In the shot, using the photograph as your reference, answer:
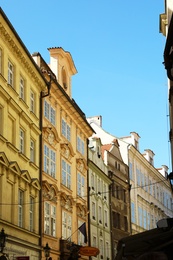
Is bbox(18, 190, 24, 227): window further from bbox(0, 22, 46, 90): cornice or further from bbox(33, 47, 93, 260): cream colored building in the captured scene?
bbox(0, 22, 46, 90): cornice

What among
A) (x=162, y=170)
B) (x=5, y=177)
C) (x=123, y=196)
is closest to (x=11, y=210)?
(x=5, y=177)

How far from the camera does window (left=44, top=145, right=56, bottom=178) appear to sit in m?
28.7

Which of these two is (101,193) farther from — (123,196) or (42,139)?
(42,139)

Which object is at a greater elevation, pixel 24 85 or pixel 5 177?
pixel 24 85

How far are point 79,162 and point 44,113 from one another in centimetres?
763

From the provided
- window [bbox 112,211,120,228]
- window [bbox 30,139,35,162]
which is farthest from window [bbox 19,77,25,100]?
window [bbox 112,211,120,228]

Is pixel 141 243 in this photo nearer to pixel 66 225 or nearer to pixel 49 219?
pixel 49 219

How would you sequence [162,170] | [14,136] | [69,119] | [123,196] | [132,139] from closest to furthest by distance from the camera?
[14,136]
[69,119]
[123,196]
[132,139]
[162,170]

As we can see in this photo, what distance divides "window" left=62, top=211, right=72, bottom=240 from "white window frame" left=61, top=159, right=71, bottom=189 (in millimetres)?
1947

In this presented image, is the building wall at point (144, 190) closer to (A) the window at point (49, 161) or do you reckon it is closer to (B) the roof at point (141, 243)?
(A) the window at point (49, 161)

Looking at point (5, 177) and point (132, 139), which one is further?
point (132, 139)

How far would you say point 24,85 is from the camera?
87.7 ft

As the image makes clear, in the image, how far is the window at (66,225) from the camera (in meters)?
31.1

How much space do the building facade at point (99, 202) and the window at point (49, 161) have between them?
917 cm
